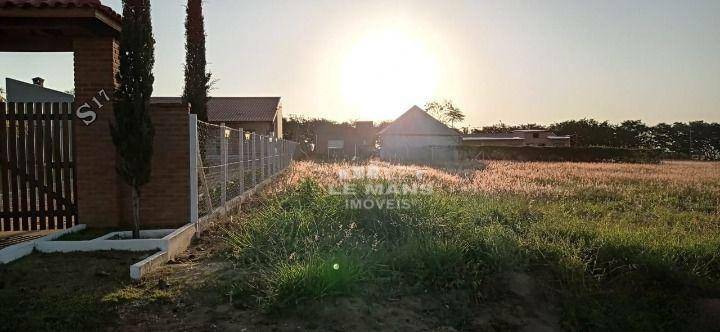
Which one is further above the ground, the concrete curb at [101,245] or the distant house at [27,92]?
the distant house at [27,92]

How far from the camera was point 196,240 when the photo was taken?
7.15m

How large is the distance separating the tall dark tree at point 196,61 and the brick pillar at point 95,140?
6812 mm

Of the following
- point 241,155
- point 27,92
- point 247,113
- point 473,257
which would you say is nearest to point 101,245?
point 241,155

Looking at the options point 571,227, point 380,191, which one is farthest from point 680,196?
point 380,191

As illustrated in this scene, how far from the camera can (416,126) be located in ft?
160

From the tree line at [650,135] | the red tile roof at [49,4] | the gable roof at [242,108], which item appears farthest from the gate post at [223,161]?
the tree line at [650,135]

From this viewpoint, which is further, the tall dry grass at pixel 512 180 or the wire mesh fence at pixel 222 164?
the tall dry grass at pixel 512 180

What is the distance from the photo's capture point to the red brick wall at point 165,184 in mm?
Answer: 7484

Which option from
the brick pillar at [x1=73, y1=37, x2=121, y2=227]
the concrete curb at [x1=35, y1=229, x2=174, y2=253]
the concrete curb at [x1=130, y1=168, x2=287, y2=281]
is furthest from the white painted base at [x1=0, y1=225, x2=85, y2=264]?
the concrete curb at [x1=130, y1=168, x2=287, y2=281]

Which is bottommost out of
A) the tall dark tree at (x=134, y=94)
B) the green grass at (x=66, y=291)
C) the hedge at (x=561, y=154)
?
the green grass at (x=66, y=291)

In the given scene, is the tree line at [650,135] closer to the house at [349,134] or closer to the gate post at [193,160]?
the house at [349,134]

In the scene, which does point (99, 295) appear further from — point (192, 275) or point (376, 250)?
point (376, 250)

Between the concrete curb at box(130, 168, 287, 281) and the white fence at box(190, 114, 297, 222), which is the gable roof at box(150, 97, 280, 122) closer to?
the white fence at box(190, 114, 297, 222)

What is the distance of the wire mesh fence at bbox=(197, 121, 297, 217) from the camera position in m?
8.09
